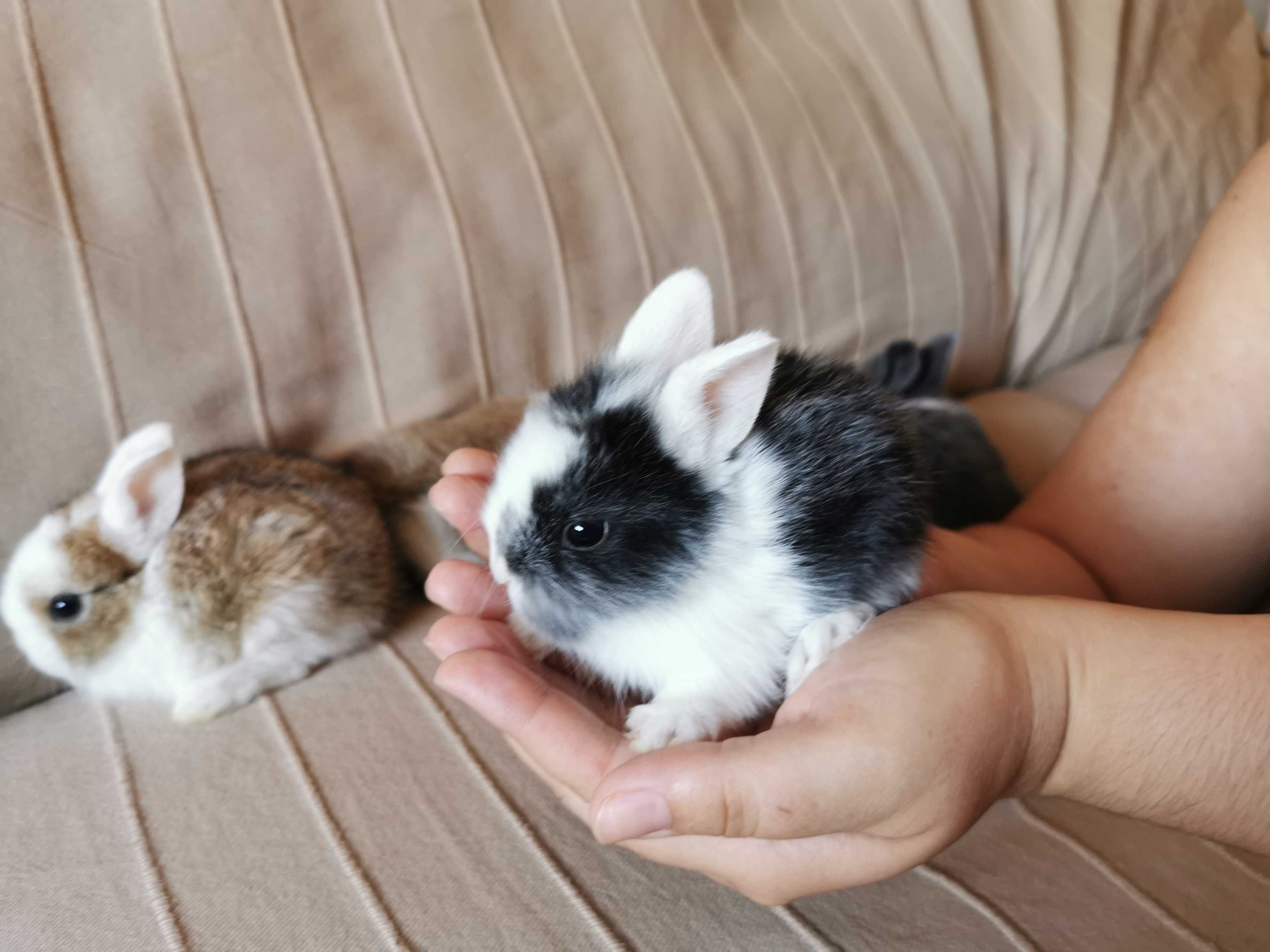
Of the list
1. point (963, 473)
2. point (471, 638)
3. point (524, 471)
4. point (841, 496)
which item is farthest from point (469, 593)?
point (963, 473)

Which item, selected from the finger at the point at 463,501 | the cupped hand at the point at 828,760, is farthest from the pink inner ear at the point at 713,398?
the finger at the point at 463,501

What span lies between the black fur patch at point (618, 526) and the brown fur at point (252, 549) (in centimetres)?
54

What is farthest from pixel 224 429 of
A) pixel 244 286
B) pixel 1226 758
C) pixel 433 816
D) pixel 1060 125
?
pixel 1060 125

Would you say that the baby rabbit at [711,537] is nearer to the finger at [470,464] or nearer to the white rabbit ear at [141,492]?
the finger at [470,464]

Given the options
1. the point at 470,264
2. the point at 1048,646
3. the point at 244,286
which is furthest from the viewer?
the point at 470,264

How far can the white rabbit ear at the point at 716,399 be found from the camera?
69 cm

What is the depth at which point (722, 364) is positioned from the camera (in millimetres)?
694

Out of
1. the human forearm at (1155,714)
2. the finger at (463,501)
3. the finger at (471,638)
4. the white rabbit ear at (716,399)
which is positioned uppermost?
the white rabbit ear at (716,399)

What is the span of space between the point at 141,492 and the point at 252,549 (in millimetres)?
160

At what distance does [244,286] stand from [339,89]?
0.34 meters

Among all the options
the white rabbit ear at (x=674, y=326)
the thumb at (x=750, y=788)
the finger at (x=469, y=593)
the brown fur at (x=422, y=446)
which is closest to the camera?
the thumb at (x=750, y=788)

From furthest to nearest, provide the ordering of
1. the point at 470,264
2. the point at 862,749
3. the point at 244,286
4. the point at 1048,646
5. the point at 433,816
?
the point at 470,264 → the point at 244,286 → the point at 433,816 → the point at 1048,646 → the point at 862,749

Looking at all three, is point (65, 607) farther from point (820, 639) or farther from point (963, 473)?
point (963, 473)

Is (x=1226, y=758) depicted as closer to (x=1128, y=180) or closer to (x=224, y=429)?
(x=224, y=429)
